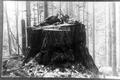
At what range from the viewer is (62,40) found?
136 centimetres

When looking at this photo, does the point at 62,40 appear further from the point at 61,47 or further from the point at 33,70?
the point at 33,70

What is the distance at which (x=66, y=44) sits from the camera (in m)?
1.36

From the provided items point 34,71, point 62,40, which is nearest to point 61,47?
point 62,40

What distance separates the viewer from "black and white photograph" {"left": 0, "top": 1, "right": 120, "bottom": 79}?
1370 mm

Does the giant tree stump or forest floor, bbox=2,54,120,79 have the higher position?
the giant tree stump

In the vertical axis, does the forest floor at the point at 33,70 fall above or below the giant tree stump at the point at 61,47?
below

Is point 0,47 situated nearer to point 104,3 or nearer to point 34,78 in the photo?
point 34,78

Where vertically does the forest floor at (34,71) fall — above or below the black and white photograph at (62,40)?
below

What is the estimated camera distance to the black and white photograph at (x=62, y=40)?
137 centimetres

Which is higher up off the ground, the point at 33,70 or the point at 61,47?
the point at 61,47

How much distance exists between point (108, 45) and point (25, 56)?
1.08 m

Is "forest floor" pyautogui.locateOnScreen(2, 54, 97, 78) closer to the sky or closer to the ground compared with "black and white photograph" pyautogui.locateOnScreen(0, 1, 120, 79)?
closer to the ground

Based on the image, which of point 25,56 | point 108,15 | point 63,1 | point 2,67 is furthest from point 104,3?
point 2,67

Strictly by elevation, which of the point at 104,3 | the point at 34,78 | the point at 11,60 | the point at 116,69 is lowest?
the point at 34,78
